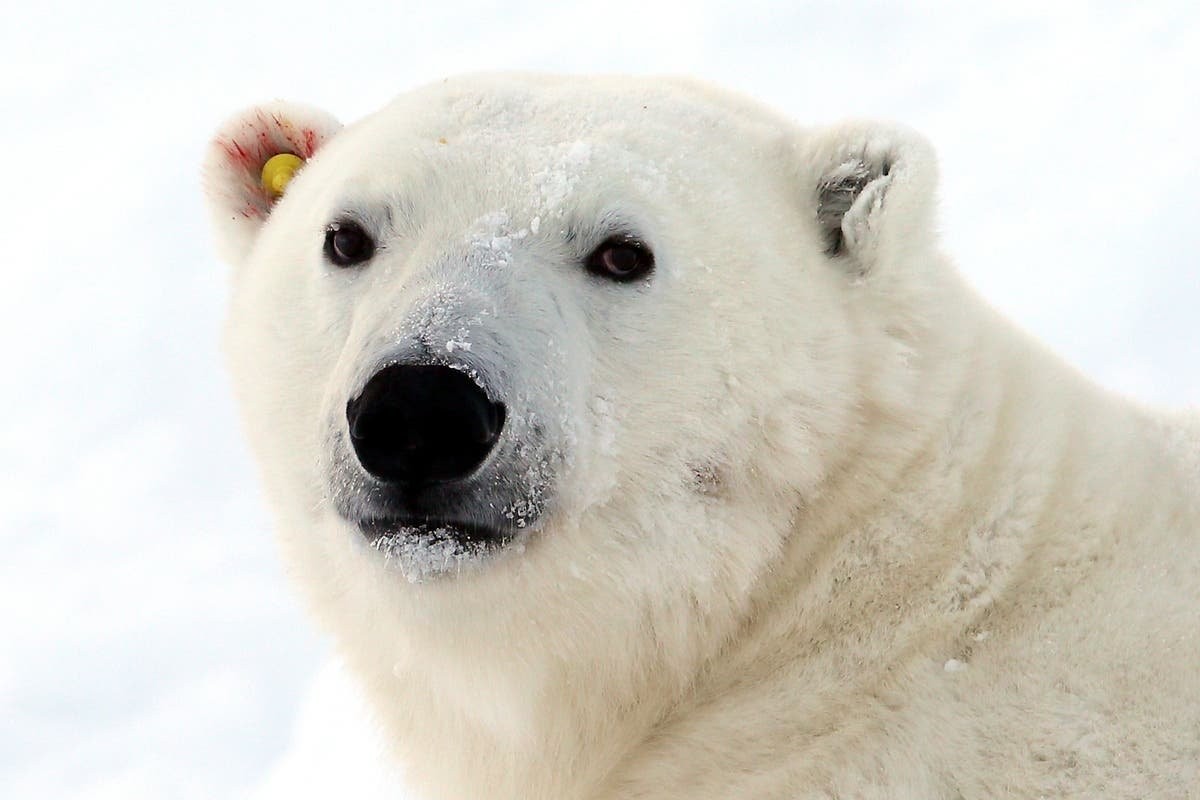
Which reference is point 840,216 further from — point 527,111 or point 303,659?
point 303,659

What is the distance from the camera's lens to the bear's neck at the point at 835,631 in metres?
2.70

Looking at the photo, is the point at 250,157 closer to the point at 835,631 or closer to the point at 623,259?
the point at 623,259

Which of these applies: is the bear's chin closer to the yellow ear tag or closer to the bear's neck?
the bear's neck

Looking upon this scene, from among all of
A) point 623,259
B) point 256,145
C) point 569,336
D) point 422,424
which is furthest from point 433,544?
point 256,145

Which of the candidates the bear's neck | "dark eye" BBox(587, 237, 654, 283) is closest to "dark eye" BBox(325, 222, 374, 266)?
"dark eye" BBox(587, 237, 654, 283)

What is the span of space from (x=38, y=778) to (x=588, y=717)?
16.0 ft

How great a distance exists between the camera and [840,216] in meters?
3.12

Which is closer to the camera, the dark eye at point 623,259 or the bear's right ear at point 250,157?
the dark eye at point 623,259

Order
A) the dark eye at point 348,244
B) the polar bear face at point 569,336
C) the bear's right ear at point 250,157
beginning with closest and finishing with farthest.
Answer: the polar bear face at point 569,336, the dark eye at point 348,244, the bear's right ear at point 250,157

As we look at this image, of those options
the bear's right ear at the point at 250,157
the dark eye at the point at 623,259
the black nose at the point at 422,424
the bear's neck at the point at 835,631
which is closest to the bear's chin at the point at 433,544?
the black nose at the point at 422,424

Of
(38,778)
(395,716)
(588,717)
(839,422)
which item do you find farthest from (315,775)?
(839,422)

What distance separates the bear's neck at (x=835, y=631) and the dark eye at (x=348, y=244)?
3.28 ft

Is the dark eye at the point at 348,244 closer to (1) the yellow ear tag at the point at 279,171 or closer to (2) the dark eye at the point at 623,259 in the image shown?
(2) the dark eye at the point at 623,259

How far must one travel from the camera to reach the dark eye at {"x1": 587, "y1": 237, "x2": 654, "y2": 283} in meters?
2.77
